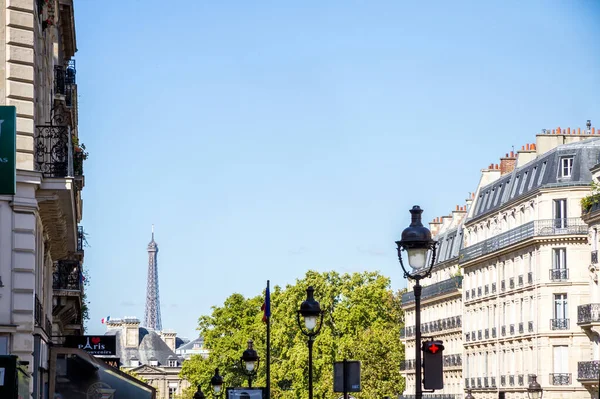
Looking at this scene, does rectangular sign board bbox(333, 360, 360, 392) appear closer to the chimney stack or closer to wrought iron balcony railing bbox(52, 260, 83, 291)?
wrought iron balcony railing bbox(52, 260, 83, 291)

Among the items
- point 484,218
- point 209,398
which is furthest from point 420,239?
point 209,398

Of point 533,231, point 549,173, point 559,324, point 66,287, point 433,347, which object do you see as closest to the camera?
point 433,347

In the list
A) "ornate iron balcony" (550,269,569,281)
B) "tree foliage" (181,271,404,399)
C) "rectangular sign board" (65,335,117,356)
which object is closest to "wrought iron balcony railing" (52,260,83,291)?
"rectangular sign board" (65,335,117,356)

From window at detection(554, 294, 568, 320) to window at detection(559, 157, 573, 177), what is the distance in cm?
613

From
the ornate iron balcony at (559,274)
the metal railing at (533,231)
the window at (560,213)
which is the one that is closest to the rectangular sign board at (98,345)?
the metal railing at (533,231)

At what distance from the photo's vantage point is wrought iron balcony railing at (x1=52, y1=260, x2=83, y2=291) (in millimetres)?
36625

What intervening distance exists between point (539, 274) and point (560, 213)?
330 centimetres

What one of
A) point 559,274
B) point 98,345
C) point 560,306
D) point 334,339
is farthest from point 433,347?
point 334,339

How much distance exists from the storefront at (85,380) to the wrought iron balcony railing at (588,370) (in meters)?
39.7

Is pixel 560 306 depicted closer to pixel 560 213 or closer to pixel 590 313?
pixel 560 213

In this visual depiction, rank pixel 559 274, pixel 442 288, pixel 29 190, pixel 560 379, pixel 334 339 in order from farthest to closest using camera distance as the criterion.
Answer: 1. pixel 442 288
2. pixel 334 339
3. pixel 559 274
4. pixel 560 379
5. pixel 29 190

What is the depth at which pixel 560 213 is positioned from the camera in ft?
247

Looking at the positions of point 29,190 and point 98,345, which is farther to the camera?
point 98,345

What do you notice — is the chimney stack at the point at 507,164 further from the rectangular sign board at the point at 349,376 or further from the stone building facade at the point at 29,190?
the rectangular sign board at the point at 349,376
